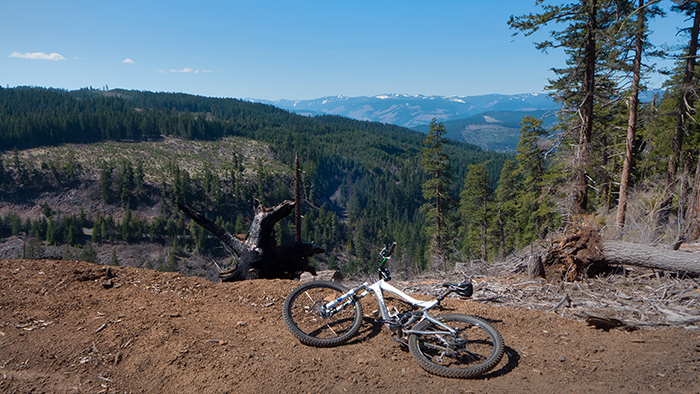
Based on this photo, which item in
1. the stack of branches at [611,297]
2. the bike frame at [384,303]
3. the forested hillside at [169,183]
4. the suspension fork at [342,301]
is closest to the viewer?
the bike frame at [384,303]

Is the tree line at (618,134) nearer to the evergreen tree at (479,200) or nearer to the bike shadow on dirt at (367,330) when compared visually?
the bike shadow on dirt at (367,330)

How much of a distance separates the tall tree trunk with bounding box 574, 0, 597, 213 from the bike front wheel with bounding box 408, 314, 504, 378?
36.5ft

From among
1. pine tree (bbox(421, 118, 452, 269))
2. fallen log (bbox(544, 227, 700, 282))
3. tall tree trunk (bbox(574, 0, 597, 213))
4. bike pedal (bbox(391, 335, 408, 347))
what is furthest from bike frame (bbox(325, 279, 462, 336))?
pine tree (bbox(421, 118, 452, 269))

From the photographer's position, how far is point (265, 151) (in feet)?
523

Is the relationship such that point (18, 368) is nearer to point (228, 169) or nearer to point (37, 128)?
point (228, 169)

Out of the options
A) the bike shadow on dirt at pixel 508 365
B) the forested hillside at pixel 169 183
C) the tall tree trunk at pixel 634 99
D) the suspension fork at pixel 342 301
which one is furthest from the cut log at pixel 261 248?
the forested hillside at pixel 169 183

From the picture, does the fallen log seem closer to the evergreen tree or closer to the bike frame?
the bike frame

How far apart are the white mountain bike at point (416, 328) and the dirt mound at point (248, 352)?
0.54ft

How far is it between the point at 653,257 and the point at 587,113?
8.17 metres

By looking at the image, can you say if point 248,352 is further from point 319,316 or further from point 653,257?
point 653,257

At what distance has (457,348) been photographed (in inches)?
174

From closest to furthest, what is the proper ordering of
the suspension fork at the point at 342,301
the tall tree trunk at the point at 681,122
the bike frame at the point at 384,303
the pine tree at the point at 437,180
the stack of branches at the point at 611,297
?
the bike frame at the point at 384,303 < the suspension fork at the point at 342,301 < the stack of branches at the point at 611,297 < the tall tree trunk at the point at 681,122 < the pine tree at the point at 437,180

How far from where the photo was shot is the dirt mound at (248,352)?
4.11 meters

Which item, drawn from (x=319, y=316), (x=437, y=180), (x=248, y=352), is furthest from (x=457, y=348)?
(x=437, y=180)
